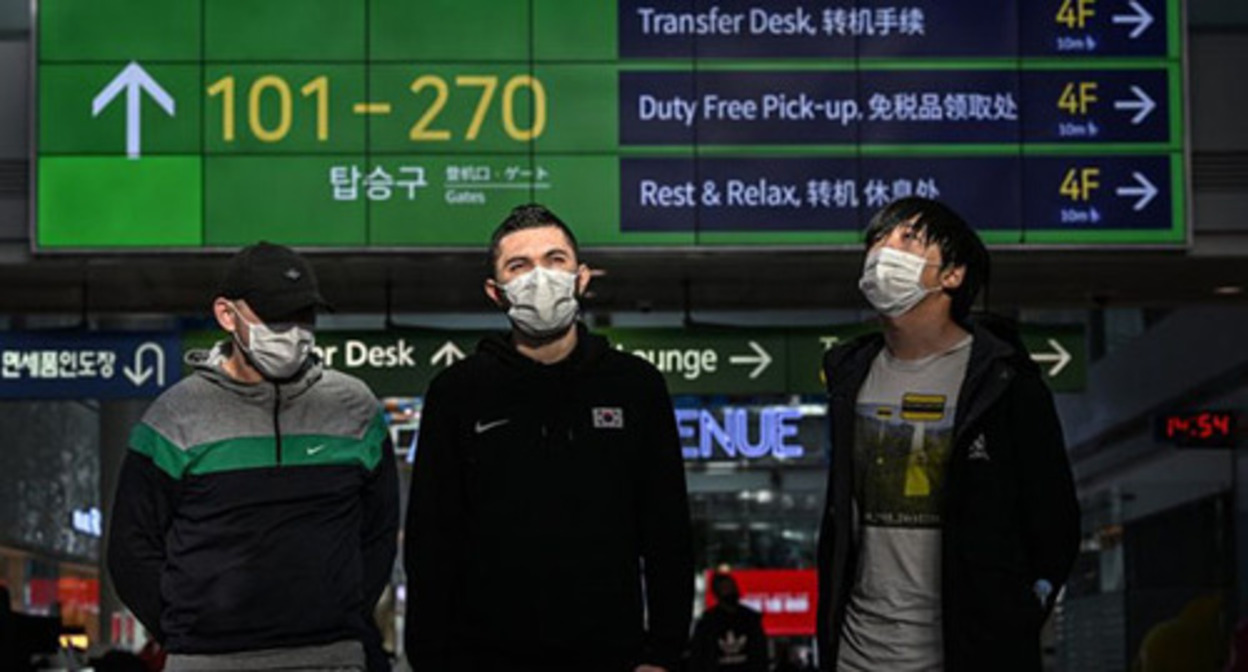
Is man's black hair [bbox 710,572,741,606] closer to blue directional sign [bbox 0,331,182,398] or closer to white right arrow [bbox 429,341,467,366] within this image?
white right arrow [bbox 429,341,467,366]

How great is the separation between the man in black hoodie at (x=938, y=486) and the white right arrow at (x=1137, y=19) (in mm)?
8045

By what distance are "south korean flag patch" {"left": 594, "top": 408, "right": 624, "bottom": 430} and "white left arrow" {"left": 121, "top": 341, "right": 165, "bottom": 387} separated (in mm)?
8568

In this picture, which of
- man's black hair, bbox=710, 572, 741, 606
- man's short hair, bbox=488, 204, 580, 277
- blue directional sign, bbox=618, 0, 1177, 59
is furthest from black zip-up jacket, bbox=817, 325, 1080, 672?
man's black hair, bbox=710, 572, 741, 606

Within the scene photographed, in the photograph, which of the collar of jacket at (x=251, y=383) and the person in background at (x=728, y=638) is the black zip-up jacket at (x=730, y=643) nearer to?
the person in background at (x=728, y=638)

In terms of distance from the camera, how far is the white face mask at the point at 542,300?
4641mm

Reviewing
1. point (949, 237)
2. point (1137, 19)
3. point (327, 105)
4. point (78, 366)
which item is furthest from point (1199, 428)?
point (949, 237)

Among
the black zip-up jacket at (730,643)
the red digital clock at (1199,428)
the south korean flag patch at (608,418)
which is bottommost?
the black zip-up jacket at (730,643)

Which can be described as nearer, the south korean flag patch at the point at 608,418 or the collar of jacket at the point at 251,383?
the south korean flag patch at the point at 608,418

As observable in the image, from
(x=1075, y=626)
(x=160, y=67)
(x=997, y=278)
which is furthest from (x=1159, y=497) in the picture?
(x=160, y=67)

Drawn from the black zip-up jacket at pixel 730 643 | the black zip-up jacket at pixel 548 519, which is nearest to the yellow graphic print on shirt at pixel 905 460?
the black zip-up jacket at pixel 548 519

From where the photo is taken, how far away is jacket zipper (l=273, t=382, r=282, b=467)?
481 cm

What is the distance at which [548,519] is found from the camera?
15.1ft

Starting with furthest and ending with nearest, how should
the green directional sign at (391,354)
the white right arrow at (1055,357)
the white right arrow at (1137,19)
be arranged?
the white right arrow at (1055,357) < the green directional sign at (391,354) < the white right arrow at (1137,19)

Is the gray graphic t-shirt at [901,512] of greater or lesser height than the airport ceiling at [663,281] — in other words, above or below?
below
